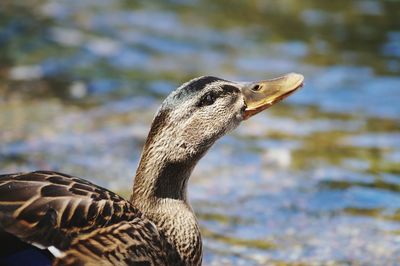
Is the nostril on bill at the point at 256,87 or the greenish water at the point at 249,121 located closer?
the nostril on bill at the point at 256,87

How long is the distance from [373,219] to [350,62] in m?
4.76

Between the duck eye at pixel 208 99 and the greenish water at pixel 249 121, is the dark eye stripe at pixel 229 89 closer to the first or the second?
the duck eye at pixel 208 99

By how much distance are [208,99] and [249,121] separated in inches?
177

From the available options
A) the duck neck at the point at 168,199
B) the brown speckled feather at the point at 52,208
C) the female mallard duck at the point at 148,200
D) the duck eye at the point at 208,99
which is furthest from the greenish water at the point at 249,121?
the brown speckled feather at the point at 52,208

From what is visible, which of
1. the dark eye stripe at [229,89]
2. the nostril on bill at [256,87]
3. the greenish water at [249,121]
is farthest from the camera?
the greenish water at [249,121]

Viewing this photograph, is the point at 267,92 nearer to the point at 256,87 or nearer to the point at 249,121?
the point at 256,87

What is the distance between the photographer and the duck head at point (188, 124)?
5.73 meters

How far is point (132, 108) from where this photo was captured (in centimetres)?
1045

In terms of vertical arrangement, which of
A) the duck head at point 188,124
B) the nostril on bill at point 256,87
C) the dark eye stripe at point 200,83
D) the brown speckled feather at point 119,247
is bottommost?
the brown speckled feather at point 119,247

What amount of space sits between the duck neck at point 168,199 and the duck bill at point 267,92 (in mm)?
516

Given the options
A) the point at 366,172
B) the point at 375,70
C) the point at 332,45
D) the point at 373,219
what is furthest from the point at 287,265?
the point at 332,45

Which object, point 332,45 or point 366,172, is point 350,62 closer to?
point 332,45

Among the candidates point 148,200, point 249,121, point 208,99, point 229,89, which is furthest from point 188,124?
point 249,121

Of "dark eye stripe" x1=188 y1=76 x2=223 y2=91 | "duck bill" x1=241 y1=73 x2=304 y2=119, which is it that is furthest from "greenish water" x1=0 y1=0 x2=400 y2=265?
"dark eye stripe" x1=188 y1=76 x2=223 y2=91
